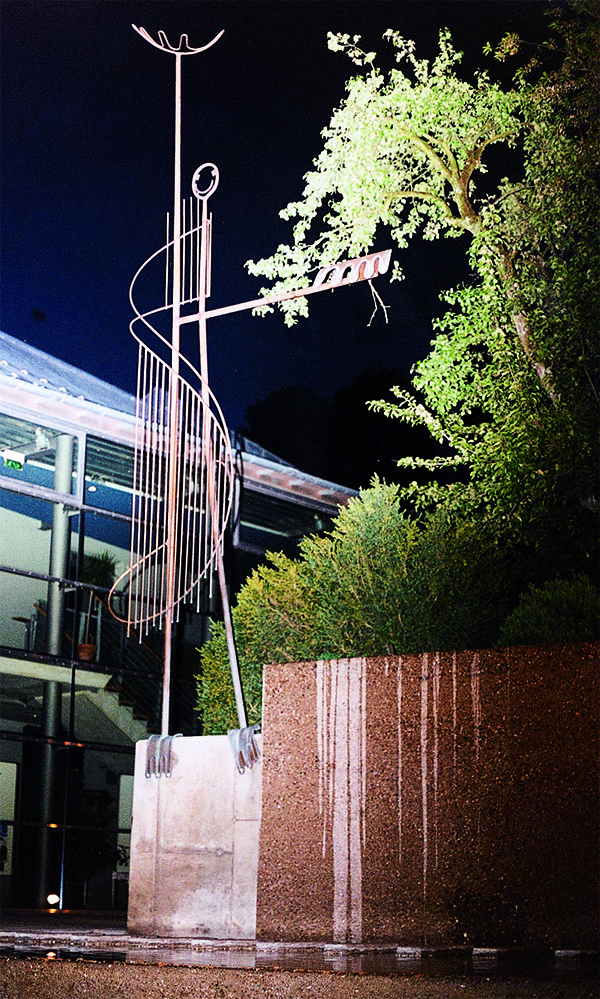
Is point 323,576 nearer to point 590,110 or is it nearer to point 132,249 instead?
point 590,110

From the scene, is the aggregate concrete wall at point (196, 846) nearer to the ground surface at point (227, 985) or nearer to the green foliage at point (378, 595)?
the ground surface at point (227, 985)

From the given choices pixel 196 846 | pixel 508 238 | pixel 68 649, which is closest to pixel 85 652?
pixel 68 649

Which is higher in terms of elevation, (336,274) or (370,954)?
(336,274)

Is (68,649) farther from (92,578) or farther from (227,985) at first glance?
(227,985)

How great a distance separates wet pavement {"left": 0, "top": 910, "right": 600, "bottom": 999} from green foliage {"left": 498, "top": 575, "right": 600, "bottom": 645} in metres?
3.20

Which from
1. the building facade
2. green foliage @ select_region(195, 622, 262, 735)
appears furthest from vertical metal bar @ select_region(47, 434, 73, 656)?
green foliage @ select_region(195, 622, 262, 735)

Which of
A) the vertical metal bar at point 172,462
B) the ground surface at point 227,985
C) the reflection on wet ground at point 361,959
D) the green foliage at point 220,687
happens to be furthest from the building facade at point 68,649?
the ground surface at point 227,985

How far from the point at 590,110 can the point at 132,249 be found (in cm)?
643

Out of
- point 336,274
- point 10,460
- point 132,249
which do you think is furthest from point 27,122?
point 336,274

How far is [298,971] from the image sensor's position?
3.43m

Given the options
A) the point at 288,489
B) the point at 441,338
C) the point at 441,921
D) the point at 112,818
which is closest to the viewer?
the point at 441,921

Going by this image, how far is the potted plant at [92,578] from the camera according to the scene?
13.2 meters

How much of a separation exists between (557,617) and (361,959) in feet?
12.5

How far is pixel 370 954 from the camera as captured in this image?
409cm
